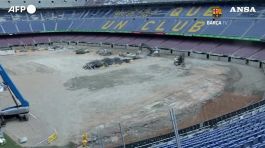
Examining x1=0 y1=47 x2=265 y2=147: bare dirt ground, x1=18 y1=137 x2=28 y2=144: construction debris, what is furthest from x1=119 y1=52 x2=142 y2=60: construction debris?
x1=18 y1=137 x2=28 y2=144: construction debris

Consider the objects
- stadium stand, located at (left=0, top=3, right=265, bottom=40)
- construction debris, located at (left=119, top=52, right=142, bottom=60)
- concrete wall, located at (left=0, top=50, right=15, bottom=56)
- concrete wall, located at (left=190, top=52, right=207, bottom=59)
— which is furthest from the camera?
concrete wall, located at (left=0, top=50, right=15, bottom=56)

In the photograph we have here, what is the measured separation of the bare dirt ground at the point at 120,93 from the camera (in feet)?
97.0

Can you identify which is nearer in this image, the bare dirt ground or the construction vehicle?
the bare dirt ground

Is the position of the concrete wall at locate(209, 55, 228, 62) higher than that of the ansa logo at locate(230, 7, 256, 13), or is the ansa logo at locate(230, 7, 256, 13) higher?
the ansa logo at locate(230, 7, 256, 13)

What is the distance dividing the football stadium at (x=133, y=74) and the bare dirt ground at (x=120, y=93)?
4.2 inches

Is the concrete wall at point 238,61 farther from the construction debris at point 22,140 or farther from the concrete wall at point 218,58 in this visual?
the construction debris at point 22,140

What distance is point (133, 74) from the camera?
4788cm

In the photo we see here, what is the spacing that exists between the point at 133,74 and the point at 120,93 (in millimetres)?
9311

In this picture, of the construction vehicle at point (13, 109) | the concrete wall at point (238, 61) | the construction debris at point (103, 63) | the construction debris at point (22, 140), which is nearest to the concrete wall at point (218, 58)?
the concrete wall at point (238, 61)

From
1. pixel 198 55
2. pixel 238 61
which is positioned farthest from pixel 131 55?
pixel 238 61

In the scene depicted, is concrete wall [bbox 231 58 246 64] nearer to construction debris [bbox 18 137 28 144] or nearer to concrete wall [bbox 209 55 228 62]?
concrete wall [bbox 209 55 228 62]

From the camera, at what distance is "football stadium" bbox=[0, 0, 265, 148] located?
1064 inches

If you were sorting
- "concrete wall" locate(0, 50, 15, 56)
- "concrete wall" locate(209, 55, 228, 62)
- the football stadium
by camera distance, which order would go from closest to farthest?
the football stadium → "concrete wall" locate(209, 55, 228, 62) → "concrete wall" locate(0, 50, 15, 56)

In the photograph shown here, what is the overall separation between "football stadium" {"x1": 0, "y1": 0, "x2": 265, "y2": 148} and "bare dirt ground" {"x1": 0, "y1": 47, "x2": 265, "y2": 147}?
11 cm
